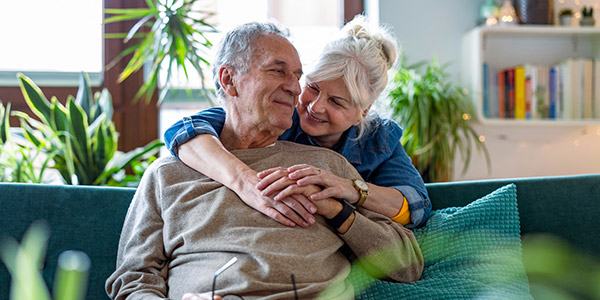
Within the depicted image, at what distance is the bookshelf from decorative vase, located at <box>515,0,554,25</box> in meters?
0.05

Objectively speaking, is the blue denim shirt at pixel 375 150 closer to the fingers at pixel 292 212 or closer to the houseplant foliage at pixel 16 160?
the fingers at pixel 292 212

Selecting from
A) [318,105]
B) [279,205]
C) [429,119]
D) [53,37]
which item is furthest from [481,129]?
[53,37]

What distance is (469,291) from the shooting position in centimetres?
142

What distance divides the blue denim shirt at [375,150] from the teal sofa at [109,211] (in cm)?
14

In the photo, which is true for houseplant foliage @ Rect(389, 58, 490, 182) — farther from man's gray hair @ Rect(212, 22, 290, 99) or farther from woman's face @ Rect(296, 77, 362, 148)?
man's gray hair @ Rect(212, 22, 290, 99)

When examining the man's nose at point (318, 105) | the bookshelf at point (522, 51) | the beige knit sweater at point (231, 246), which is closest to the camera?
the beige knit sweater at point (231, 246)

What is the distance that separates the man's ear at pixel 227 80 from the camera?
1536mm

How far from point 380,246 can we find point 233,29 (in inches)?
27.3

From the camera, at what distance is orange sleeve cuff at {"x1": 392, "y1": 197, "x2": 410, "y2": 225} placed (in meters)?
1.51

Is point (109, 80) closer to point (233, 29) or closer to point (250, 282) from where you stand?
point (233, 29)

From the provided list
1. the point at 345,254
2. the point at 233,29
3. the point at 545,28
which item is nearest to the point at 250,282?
the point at 345,254

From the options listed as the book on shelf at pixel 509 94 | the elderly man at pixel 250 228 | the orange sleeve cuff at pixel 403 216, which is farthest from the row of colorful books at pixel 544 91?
the elderly man at pixel 250 228

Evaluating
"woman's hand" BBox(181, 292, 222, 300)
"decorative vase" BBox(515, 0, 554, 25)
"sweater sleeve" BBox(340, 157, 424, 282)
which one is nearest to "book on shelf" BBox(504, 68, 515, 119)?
"decorative vase" BBox(515, 0, 554, 25)

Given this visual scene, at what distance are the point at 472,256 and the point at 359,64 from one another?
64 cm
